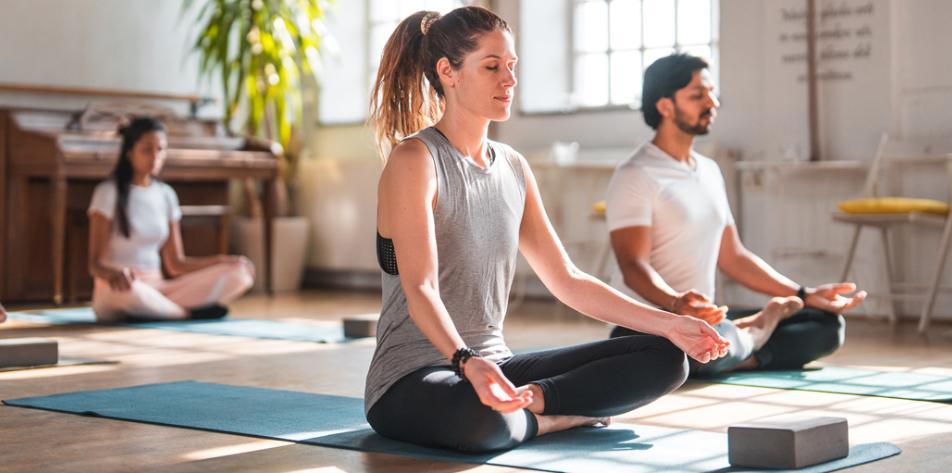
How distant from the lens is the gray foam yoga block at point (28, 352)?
14.5 ft

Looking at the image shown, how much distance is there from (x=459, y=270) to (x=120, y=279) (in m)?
3.57

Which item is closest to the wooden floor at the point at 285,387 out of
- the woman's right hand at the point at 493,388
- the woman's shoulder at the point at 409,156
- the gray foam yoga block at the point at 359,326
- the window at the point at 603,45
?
the gray foam yoga block at the point at 359,326

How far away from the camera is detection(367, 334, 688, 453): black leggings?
270 cm

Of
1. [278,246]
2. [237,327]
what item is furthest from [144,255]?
[278,246]

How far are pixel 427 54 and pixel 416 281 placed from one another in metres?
0.54

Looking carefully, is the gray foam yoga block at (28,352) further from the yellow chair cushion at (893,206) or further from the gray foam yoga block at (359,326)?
the yellow chair cushion at (893,206)

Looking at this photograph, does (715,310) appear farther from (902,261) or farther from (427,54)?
(902,261)

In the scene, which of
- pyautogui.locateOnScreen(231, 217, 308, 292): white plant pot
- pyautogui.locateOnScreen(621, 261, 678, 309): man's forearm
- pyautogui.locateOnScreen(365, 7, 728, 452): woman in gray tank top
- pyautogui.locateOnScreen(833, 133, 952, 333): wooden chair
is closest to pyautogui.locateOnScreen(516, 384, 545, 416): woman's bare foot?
pyautogui.locateOnScreen(365, 7, 728, 452): woman in gray tank top

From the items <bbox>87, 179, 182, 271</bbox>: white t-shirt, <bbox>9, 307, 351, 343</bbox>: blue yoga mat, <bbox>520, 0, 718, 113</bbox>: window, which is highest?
<bbox>520, 0, 718, 113</bbox>: window

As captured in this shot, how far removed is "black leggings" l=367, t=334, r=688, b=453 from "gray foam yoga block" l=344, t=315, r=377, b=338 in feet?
8.55

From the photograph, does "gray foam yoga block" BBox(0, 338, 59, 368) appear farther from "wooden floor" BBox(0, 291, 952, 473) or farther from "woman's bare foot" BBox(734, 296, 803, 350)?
"woman's bare foot" BBox(734, 296, 803, 350)

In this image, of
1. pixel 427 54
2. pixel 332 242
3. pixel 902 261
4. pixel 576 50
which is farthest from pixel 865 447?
pixel 332 242

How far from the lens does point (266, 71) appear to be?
27.8 ft

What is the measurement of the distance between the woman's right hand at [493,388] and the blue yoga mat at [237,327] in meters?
3.06
